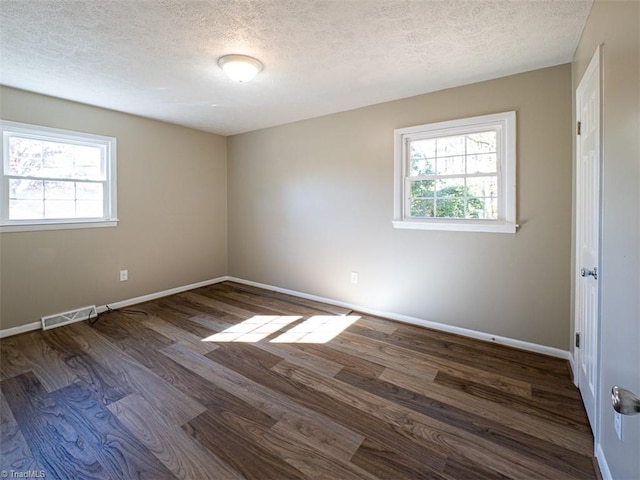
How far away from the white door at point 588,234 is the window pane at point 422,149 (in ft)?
3.84

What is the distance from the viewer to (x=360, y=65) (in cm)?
240

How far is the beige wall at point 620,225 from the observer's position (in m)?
1.10

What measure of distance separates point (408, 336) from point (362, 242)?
3.82 feet

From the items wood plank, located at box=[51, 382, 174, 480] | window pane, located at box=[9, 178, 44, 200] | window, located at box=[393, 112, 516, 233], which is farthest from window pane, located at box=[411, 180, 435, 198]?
window pane, located at box=[9, 178, 44, 200]

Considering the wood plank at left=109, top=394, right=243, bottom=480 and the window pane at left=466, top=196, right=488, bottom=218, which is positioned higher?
the window pane at left=466, top=196, right=488, bottom=218

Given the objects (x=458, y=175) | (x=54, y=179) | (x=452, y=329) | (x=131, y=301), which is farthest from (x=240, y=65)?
(x=131, y=301)

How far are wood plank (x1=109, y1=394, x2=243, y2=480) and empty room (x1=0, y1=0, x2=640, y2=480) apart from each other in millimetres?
11

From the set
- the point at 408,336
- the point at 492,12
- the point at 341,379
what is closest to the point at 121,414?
the point at 341,379

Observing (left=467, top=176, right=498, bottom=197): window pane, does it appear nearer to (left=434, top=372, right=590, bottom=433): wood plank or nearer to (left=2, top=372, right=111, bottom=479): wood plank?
(left=434, top=372, right=590, bottom=433): wood plank

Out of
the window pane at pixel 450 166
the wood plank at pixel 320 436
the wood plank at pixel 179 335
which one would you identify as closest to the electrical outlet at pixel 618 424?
the wood plank at pixel 320 436

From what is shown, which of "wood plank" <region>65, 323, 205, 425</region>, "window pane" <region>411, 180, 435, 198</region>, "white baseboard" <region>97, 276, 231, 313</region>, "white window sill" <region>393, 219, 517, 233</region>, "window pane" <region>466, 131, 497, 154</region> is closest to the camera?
"wood plank" <region>65, 323, 205, 425</region>

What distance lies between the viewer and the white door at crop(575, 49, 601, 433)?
1569 mm

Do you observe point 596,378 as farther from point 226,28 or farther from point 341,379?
point 226,28

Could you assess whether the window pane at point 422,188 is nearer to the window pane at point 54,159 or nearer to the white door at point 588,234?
the white door at point 588,234
